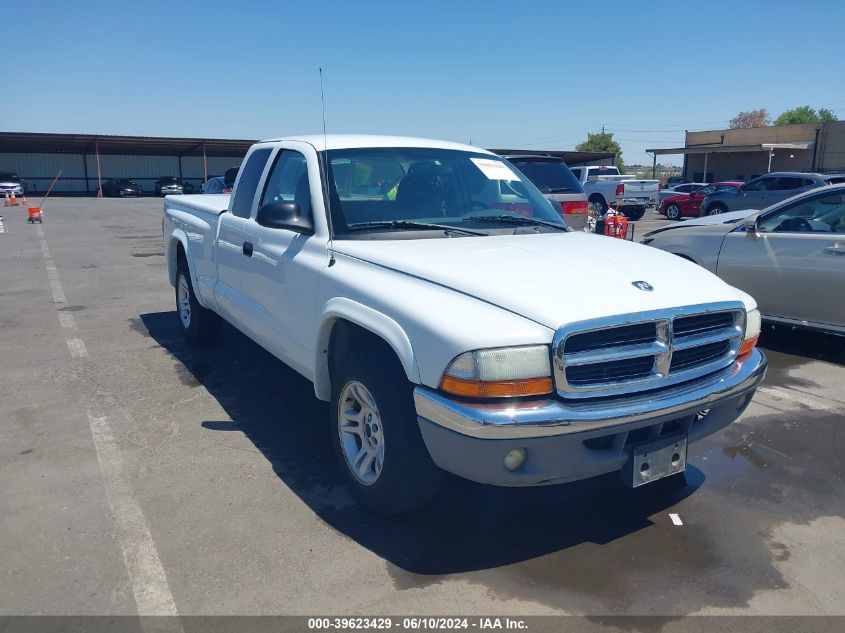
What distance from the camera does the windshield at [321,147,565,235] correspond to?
4.38 meters

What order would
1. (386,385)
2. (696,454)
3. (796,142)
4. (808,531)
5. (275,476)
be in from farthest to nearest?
Answer: (796,142) < (696,454) < (275,476) < (808,531) < (386,385)

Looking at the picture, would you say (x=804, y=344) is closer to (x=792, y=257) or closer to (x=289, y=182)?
(x=792, y=257)

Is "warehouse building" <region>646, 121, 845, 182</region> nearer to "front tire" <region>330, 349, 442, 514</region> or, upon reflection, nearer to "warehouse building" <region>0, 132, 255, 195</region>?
"warehouse building" <region>0, 132, 255, 195</region>

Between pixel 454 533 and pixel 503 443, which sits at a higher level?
pixel 503 443

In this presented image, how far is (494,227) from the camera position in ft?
14.9

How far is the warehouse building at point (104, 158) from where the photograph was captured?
44.6 m

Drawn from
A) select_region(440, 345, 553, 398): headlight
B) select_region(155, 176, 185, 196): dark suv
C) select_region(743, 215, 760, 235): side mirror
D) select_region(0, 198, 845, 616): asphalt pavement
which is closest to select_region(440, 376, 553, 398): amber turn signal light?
select_region(440, 345, 553, 398): headlight

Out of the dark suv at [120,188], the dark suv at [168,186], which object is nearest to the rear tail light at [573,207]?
the dark suv at [168,186]

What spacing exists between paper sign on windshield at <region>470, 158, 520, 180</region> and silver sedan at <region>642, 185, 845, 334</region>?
132 inches

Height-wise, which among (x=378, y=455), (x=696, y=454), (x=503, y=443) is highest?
(x=503, y=443)

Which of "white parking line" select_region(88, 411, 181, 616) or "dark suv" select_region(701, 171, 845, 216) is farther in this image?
"dark suv" select_region(701, 171, 845, 216)

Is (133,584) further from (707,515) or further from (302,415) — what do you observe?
(707,515)

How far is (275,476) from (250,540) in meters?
0.74

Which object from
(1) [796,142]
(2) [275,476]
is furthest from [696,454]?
(1) [796,142]
